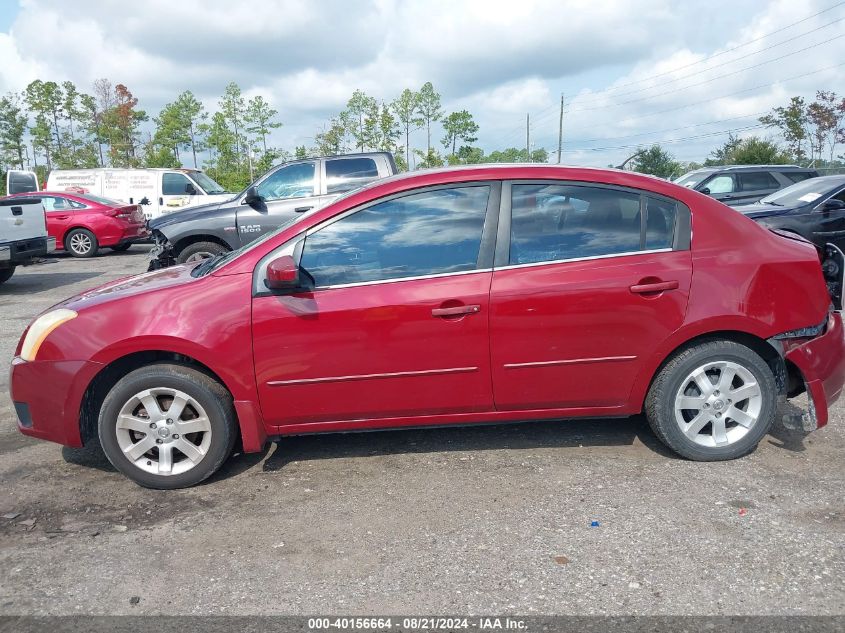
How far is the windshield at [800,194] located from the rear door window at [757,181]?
151 inches

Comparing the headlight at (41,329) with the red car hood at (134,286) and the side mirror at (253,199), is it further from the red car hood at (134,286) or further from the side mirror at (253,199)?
the side mirror at (253,199)

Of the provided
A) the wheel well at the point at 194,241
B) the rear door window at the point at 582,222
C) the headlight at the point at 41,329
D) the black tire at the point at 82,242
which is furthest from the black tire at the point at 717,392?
the black tire at the point at 82,242

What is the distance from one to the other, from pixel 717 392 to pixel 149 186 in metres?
17.2

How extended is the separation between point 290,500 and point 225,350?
871 millimetres

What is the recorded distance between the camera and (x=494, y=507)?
3.47 metres

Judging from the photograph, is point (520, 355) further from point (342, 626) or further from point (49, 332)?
point (49, 332)

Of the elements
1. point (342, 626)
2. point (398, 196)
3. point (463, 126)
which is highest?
point (463, 126)

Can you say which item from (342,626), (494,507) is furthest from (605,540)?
(342,626)

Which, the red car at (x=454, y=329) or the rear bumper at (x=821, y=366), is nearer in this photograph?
the red car at (x=454, y=329)

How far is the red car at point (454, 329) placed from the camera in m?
3.65

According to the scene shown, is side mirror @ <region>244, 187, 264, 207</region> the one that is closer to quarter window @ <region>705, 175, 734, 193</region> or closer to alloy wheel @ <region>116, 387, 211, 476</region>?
alloy wheel @ <region>116, 387, 211, 476</region>

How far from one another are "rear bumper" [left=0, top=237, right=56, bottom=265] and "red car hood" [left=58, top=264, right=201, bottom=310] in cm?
778

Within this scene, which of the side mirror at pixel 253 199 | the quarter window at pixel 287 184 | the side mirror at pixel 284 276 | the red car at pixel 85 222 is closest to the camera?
the side mirror at pixel 284 276

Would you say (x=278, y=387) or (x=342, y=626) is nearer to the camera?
(x=342, y=626)
